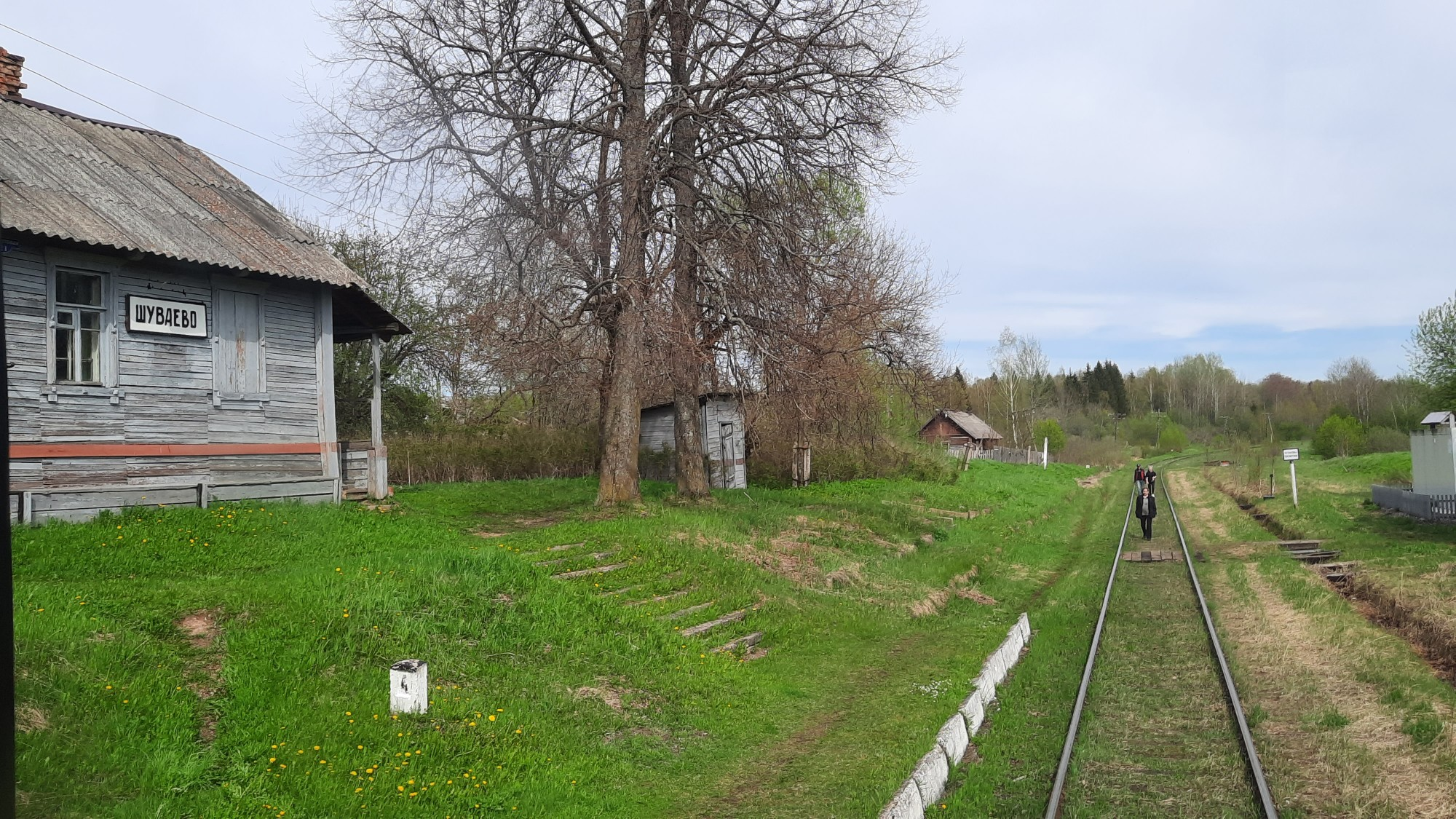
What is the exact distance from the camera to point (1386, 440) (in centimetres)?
6066

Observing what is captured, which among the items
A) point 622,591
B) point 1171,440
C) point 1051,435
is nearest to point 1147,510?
point 622,591

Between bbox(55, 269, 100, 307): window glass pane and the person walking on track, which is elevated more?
bbox(55, 269, 100, 307): window glass pane

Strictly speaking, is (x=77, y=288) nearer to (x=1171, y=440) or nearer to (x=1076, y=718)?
(x=1076, y=718)

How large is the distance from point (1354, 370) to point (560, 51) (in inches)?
4773

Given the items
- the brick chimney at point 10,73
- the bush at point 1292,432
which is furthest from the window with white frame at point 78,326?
the bush at point 1292,432

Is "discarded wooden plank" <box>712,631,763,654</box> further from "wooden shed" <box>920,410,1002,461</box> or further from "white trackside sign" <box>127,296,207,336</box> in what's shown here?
"wooden shed" <box>920,410,1002,461</box>

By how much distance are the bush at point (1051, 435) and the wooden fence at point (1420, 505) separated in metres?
43.6

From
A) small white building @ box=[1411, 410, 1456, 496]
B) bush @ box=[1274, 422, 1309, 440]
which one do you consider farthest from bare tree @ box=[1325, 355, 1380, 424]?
small white building @ box=[1411, 410, 1456, 496]

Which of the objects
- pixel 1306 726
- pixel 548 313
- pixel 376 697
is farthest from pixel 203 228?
pixel 1306 726

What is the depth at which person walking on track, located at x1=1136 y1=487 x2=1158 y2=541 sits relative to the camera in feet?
80.6

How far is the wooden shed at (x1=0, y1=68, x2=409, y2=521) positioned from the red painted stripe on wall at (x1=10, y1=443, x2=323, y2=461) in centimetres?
2

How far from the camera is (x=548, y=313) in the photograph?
57.5 ft

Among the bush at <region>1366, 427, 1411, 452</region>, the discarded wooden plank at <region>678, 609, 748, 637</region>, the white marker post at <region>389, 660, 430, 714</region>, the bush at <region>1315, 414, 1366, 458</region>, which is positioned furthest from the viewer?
the bush at <region>1315, 414, 1366, 458</region>

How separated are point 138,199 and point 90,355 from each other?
2.90 metres
